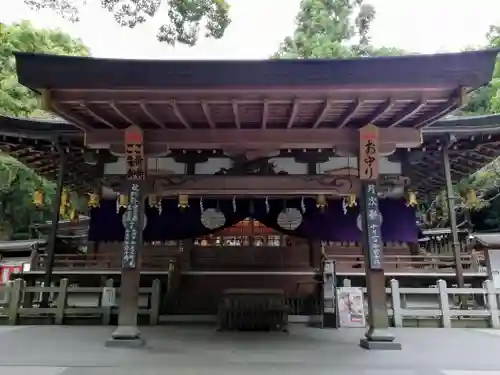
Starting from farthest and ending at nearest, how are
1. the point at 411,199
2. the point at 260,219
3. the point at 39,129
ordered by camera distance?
the point at 411,199, the point at 260,219, the point at 39,129

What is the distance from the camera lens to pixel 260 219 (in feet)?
36.1

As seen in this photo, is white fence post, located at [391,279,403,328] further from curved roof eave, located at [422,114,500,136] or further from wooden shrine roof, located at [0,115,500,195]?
curved roof eave, located at [422,114,500,136]

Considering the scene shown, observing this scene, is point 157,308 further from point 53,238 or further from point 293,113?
point 293,113

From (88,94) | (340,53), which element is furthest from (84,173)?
(340,53)

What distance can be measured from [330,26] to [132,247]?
29.5 meters

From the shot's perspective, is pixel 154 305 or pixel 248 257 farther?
pixel 248 257

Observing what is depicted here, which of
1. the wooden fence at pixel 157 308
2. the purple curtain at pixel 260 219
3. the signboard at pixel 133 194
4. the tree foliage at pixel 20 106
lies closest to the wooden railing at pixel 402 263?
the purple curtain at pixel 260 219

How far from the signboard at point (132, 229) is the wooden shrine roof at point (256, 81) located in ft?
4.54

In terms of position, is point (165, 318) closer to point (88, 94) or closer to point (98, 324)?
point (98, 324)

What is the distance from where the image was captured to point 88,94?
5238mm

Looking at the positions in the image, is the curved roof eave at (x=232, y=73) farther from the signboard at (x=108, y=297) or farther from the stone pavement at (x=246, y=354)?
the signboard at (x=108, y=297)

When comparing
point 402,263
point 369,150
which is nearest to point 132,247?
Answer: point 369,150

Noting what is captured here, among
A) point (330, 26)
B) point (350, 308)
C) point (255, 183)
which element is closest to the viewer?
point (255, 183)

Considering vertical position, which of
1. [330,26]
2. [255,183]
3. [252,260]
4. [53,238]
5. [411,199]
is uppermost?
[330,26]
